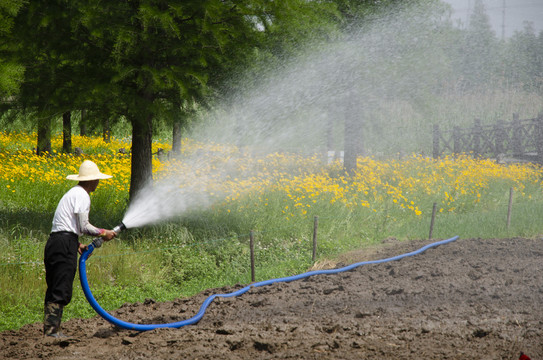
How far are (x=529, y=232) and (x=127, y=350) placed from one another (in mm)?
9038

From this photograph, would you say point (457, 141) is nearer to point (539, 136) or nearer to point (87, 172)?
point (539, 136)

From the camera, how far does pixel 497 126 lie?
21875 mm

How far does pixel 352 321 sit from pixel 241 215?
466 centimetres

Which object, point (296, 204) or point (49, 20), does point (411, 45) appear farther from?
point (49, 20)

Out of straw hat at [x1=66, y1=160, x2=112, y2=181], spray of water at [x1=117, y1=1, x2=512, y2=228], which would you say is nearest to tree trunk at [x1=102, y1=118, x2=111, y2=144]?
spray of water at [x1=117, y1=1, x2=512, y2=228]

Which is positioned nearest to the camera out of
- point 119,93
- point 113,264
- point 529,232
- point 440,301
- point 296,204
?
point 440,301

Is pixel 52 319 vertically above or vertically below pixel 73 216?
below

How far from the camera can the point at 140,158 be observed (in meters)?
8.76

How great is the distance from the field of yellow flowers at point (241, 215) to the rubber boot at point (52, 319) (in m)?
1.08

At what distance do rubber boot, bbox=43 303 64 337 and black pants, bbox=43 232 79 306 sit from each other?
0.16 ft

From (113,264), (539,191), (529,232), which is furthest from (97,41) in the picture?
(539,191)

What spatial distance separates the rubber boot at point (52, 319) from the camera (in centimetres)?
477

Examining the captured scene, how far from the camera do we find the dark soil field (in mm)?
4074

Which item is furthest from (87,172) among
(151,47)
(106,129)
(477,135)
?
(477,135)
